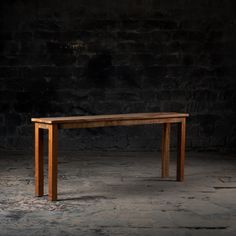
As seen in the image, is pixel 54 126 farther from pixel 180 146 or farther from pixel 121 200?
pixel 180 146

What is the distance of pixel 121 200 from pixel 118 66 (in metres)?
3.53

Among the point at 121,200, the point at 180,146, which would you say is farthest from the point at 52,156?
the point at 180,146

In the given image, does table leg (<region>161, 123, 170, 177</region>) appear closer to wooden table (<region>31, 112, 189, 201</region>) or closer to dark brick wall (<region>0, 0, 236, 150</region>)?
wooden table (<region>31, 112, 189, 201</region>)

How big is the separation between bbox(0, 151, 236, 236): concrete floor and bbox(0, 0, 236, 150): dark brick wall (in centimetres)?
108

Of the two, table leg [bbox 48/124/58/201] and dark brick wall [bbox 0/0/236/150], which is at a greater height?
dark brick wall [bbox 0/0/236/150]

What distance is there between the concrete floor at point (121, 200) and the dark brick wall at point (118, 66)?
3.56 feet

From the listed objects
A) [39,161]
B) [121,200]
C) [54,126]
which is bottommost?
[121,200]

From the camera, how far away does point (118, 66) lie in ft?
24.4

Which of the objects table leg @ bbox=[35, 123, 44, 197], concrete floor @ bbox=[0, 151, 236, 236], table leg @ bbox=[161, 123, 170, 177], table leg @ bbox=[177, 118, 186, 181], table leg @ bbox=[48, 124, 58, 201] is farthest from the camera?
table leg @ bbox=[161, 123, 170, 177]

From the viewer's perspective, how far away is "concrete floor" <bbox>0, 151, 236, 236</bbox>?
3.41 meters

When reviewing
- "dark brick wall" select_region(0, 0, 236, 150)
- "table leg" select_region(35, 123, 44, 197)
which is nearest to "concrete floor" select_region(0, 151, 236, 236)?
"table leg" select_region(35, 123, 44, 197)

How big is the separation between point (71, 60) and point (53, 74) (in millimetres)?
348

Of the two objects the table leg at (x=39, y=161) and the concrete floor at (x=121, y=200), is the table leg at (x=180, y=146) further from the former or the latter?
the table leg at (x=39, y=161)

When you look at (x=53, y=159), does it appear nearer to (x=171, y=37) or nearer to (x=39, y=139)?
(x=39, y=139)
